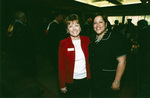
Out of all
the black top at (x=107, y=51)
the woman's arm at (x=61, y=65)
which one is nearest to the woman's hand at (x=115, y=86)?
the black top at (x=107, y=51)

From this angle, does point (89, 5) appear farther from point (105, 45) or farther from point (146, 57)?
point (105, 45)

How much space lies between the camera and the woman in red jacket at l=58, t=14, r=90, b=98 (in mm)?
1379

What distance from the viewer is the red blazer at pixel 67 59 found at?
137cm

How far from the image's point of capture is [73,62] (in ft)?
4.47

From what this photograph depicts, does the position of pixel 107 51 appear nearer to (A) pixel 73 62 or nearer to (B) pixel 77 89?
(A) pixel 73 62

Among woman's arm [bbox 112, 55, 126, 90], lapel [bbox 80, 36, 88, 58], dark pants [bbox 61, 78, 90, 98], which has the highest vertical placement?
lapel [bbox 80, 36, 88, 58]

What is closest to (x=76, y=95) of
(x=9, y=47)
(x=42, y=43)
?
(x=9, y=47)

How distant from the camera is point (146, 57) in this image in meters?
2.51

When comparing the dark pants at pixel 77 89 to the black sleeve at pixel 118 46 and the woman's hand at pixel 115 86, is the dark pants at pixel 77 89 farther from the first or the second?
the black sleeve at pixel 118 46

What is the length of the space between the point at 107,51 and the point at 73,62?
456 millimetres

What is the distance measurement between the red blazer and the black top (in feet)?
0.37

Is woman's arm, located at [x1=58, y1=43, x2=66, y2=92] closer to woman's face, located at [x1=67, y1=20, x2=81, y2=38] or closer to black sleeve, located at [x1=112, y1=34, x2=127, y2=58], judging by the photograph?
woman's face, located at [x1=67, y1=20, x2=81, y2=38]

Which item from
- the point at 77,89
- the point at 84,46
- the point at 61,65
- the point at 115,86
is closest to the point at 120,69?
the point at 115,86

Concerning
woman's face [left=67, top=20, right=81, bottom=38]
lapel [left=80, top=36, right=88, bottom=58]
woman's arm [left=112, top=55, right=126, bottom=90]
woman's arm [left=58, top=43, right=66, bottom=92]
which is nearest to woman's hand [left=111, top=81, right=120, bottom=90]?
woman's arm [left=112, top=55, right=126, bottom=90]
